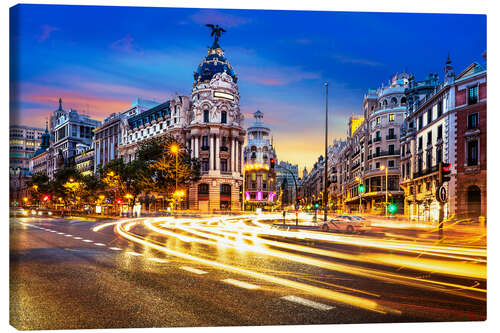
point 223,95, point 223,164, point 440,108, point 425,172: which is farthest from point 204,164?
point 440,108

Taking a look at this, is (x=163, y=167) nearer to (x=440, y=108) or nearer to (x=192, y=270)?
(x=440, y=108)

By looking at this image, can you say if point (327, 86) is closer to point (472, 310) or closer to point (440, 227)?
point (440, 227)

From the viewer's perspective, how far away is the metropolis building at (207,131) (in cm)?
5609

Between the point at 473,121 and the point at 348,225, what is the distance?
33.5 feet

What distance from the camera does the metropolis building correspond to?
56094 mm

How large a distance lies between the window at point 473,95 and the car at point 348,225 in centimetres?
967

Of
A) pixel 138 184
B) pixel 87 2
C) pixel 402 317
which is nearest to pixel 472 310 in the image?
pixel 402 317

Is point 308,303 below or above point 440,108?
below

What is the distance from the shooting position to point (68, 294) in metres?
6.38

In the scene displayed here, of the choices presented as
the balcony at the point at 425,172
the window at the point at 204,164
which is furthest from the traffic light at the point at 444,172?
the window at the point at 204,164

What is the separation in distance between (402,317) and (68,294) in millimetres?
5684

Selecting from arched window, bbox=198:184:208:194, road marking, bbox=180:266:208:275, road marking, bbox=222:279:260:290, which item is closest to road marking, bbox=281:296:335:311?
road marking, bbox=222:279:260:290

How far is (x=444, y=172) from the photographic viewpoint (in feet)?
30.1

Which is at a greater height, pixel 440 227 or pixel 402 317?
pixel 440 227
